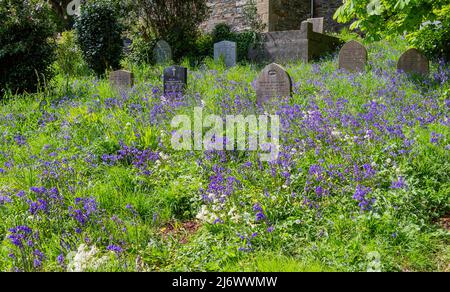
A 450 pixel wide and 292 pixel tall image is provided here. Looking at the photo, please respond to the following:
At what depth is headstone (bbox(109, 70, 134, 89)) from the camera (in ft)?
29.7

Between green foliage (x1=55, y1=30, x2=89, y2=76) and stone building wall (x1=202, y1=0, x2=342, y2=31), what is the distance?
225 inches

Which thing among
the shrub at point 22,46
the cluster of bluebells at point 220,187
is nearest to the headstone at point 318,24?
the shrub at point 22,46

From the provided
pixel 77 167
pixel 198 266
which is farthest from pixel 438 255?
pixel 77 167

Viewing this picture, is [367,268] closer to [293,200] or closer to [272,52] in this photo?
[293,200]

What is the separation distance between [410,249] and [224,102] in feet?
13.6

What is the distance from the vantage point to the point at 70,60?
1316cm

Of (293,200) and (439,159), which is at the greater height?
(439,159)

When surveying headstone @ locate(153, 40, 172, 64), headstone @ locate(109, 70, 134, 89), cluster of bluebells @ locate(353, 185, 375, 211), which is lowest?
cluster of bluebells @ locate(353, 185, 375, 211)

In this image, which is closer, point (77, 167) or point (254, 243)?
point (254, 243)

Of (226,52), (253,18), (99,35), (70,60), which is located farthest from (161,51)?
(253,18)

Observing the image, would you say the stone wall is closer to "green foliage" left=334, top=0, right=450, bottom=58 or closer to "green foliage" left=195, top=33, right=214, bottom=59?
"green foliage" left=195, top=33, right=214, bottom=59

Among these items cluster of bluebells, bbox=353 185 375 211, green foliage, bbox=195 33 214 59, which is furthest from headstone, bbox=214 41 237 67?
cluster of bluebells, bbox=353 185 375 211

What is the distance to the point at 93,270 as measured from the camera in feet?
9.71

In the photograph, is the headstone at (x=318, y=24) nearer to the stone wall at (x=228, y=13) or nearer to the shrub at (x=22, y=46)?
the stone wall at (x=228, y=13)
